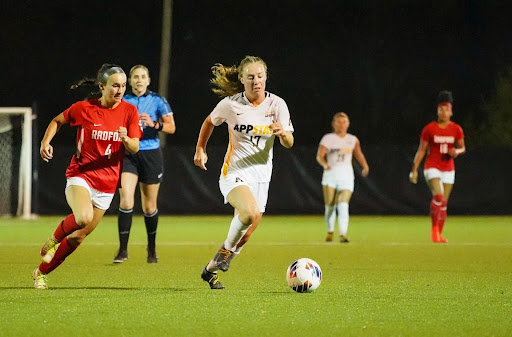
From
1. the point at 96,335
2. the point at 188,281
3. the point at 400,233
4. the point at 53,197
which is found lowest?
the point at 53,197

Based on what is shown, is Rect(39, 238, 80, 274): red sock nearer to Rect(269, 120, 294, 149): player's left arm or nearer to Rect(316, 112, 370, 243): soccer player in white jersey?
Rect(269, 120, 294, 149): player's left arm

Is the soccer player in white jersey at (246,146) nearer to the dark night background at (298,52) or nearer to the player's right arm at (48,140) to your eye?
the player's right arm at (48,140)

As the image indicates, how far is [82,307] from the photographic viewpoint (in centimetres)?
761

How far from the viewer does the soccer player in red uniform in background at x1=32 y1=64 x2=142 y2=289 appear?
29.3 ft

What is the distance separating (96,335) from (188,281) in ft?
11.0

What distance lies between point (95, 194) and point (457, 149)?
318 inches

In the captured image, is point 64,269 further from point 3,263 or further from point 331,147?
point 331,147

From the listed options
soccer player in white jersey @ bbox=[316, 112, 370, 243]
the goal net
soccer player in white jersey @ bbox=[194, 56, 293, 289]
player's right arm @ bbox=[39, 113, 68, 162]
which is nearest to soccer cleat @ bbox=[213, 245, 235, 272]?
soccer player in white jersey @ bbox=[194, 56, 293, 289]

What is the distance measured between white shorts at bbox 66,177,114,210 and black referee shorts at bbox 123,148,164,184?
260 centimetres

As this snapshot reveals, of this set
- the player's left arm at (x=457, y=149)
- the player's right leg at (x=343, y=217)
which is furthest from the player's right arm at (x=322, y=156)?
the player's left arm at (x=457, y=149)

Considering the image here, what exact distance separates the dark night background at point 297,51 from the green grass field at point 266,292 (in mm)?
22138

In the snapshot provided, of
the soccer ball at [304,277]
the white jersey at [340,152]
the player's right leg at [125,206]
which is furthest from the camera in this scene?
the white jersey at [340,152]

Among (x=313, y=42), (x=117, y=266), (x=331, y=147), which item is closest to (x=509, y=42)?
(x=313, y=42)

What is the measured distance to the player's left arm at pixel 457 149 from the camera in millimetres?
15641
